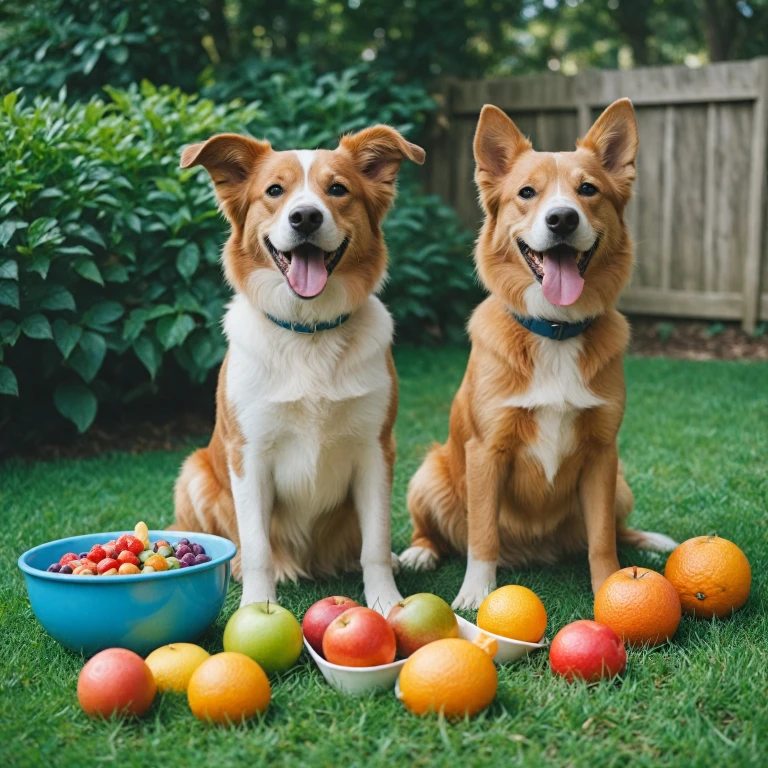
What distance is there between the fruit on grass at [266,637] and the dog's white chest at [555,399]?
116cm

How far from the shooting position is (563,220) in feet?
9.89

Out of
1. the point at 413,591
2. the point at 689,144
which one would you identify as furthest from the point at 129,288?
the point at 689,144

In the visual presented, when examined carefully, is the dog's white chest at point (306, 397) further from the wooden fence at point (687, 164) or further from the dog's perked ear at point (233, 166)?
the wooden fence at point (687, 164)

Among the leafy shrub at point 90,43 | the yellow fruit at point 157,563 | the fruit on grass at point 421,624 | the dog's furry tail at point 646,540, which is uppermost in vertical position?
the leafy shrub at point 90,43

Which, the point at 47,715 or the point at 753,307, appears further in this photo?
the point at 753,307

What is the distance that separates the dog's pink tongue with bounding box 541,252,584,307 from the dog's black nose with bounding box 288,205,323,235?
2.80 ft

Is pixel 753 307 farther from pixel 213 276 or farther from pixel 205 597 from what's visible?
pixel 205 597

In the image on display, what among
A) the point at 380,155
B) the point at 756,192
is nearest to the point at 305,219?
the point at 380,155

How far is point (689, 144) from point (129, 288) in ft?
17.6

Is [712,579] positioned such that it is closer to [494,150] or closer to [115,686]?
[494,150]

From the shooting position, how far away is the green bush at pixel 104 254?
464 centimetres

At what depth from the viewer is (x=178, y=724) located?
7.55ft

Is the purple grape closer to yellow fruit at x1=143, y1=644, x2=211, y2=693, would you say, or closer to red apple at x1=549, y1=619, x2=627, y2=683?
yellow fruit at x1=143, y1=644, x2=211, y2=693

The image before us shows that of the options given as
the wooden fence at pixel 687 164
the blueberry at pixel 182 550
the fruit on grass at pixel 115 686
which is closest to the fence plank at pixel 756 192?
the wooden fence at pixel 687 164
